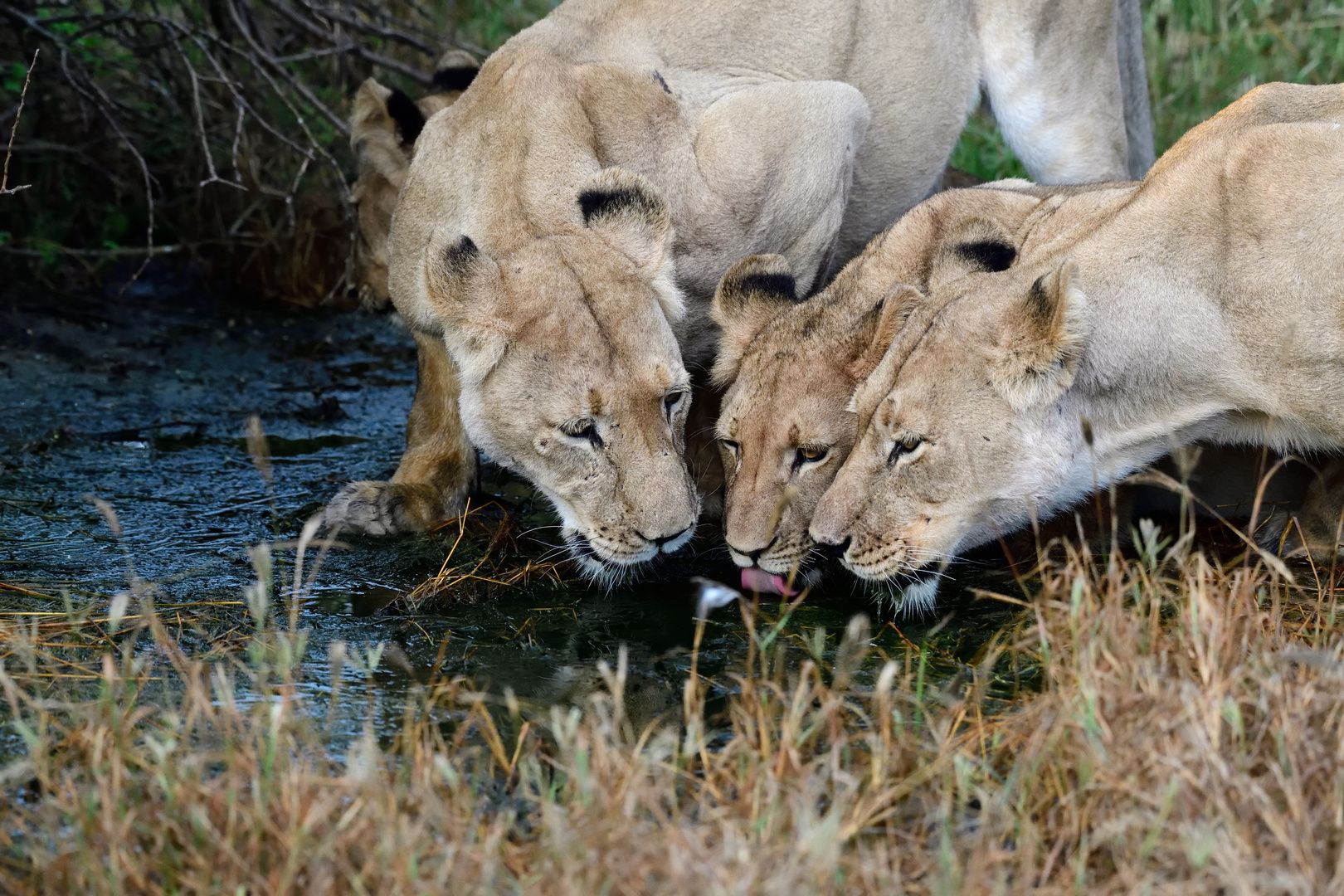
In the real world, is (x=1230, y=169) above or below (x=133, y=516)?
above

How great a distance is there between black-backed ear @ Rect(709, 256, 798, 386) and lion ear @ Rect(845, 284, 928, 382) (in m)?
0.30

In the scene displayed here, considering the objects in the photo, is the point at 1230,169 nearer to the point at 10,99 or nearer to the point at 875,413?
the point at 875,413

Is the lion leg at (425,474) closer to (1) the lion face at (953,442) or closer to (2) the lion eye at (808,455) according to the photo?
(2) the lion eye at (808,455)

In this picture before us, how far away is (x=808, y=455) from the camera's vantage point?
4.31 m

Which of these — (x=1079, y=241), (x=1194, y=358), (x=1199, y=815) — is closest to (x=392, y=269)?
(x=1079, y=241)

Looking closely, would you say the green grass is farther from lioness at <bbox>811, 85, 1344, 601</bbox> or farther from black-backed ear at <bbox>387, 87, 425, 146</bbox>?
lioness at <bbox>811, 85, 1344, 601</bbox>

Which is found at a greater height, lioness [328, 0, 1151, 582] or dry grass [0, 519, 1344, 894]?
lioness [328, 0, 1151, 582]

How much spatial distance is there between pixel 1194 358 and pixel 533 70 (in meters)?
2.31

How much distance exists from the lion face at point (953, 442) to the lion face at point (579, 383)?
0.50m

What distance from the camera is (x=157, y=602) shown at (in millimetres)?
4188

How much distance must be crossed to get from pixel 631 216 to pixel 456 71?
6.05 feet

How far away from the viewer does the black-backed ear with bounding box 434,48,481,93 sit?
5.98m

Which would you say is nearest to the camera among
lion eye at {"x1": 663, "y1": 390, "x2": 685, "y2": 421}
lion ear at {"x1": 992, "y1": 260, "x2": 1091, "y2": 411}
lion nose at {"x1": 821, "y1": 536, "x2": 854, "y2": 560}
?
lion ear at {"x1": 992, "y1": 260, "x2": 1091, "y2": 411}

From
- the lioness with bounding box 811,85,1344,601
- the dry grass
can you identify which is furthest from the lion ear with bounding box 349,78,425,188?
the dry grass
